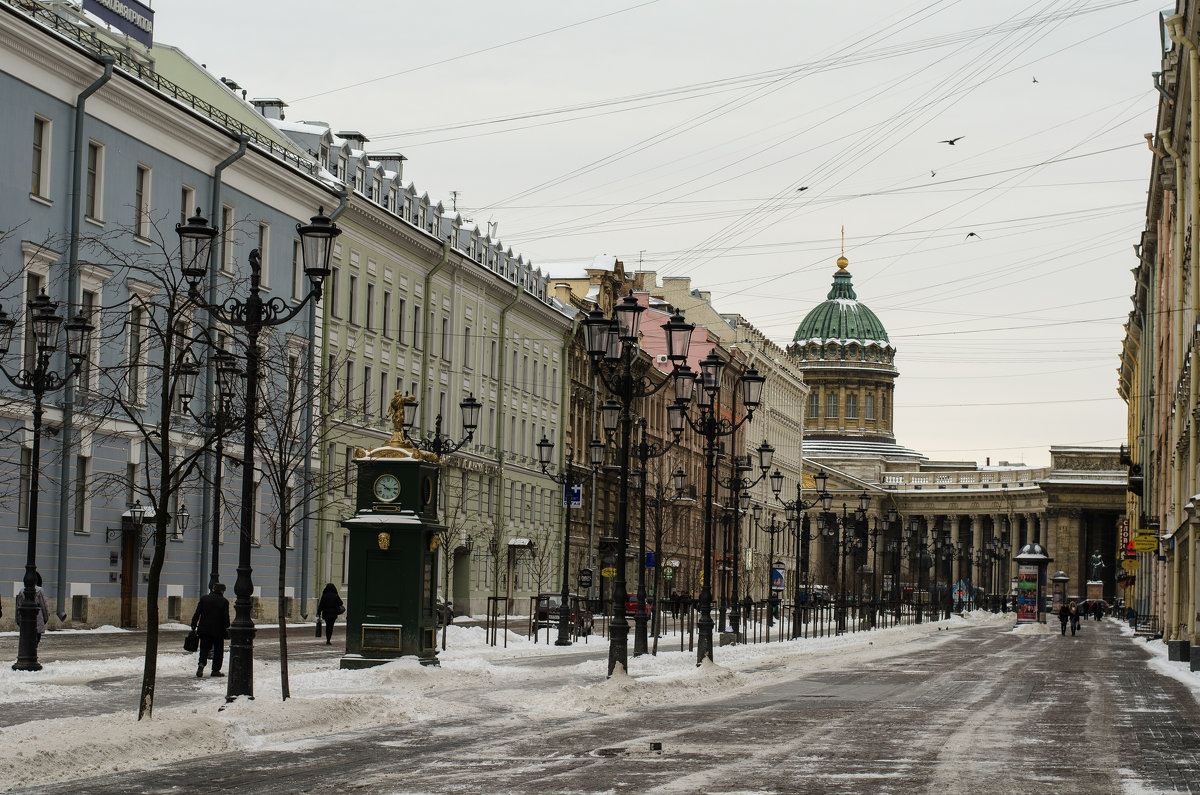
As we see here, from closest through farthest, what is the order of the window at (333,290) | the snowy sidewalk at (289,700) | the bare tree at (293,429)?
the snowy sidewalk at (289,700) → the bare tree at (293,429) → the window at (333,290)

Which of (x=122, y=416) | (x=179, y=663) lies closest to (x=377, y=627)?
(x=179, y=663)

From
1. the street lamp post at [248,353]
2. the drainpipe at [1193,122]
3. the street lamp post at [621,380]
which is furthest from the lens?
the drainpipe at [1193,122]

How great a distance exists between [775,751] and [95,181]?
3013cm

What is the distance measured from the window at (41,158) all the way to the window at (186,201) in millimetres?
6631

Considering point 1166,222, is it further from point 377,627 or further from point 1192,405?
point 377,627

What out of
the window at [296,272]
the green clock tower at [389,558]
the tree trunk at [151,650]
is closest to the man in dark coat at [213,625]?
the green clock tower at [389,558]

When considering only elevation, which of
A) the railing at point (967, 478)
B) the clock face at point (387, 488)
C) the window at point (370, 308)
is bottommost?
the clock face at point (387, 488)

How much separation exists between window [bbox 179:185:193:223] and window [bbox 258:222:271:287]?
4.17 metres

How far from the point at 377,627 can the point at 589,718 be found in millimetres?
6648

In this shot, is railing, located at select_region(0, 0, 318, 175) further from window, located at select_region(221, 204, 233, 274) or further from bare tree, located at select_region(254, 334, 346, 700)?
bare tree, located at select_region(254, 334, 346, 700)

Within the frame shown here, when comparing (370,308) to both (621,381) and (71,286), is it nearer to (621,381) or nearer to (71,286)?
(71,286)

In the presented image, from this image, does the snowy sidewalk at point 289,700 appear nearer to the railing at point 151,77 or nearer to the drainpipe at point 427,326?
the railing at point 151,77

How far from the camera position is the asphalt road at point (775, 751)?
48.7ft

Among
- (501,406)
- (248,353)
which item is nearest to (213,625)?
(248,353)
